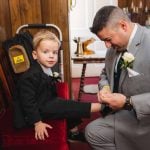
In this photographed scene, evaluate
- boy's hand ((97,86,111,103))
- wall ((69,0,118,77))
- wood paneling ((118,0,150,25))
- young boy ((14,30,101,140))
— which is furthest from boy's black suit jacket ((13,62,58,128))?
wood paneling ((118,0,150,25))

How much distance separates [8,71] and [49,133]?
116 centimetres

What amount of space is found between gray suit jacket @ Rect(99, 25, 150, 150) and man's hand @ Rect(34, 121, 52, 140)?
0.54m

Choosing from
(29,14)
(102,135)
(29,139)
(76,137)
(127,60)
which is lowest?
(76,137)

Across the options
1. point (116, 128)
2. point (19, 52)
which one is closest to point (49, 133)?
point (116, 128)

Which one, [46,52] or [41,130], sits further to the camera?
[46,52]

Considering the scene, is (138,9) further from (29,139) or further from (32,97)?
(29,139)

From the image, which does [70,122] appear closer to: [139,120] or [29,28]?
[139,120]

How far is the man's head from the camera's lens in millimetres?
1732

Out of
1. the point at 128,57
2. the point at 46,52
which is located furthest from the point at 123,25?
the point at 46,52

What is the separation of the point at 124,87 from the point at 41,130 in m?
0.64

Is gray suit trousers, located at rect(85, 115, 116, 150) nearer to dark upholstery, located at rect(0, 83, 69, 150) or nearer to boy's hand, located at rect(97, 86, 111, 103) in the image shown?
boy's hand, located at rect(97, 86, 111, 103)

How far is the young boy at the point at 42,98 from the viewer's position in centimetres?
169

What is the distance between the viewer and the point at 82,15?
4.71 metres

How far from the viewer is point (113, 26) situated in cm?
174
